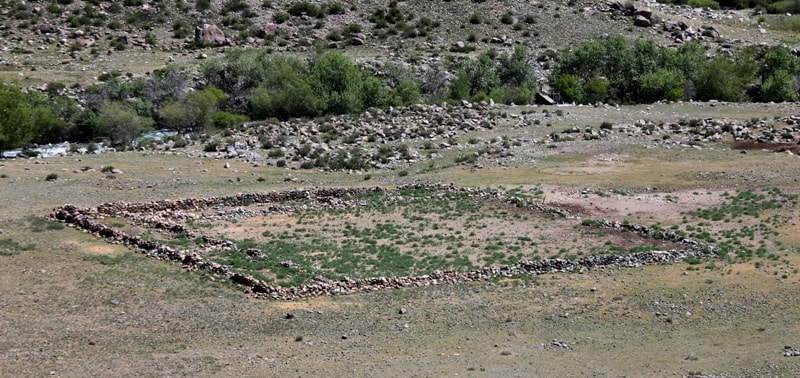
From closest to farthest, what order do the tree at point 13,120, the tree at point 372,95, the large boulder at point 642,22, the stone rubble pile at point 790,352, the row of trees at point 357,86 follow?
1. the stone rubble pile at point 790,352
2. the tree at point 13,120
3. the row of trees at point 357,86
4. the tree at point 372,95
5. the large boulder at point 642,22

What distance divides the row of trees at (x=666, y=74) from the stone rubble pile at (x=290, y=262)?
114ft

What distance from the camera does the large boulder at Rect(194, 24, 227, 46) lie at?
87625mm

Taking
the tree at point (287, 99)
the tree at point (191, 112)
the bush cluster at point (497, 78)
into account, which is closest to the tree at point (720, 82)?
the bush cluster at point (497, 78)

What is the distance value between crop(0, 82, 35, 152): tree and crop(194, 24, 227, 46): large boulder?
30595 mm

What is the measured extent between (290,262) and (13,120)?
27358 millimetres

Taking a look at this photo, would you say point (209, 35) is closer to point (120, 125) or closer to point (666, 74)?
point (120, 125)

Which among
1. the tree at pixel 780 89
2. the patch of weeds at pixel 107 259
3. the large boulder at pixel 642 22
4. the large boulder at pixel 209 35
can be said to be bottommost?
the tree at pixel 780 89

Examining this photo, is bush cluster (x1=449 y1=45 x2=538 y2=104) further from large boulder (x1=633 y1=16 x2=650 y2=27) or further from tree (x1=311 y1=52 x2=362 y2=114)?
large boulder (x1=633 y1=16 x2=650 y2=27)

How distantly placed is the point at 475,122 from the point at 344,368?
121 feet

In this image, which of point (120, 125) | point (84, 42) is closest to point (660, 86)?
point (120, 125)

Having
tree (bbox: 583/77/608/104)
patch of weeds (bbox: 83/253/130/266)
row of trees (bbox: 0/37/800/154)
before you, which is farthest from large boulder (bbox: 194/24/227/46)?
patch of weeds (bbox: 83/253/130/266)

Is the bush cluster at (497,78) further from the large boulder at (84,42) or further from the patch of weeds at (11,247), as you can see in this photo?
the patch of weeds at (11,247)

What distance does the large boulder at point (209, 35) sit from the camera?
287ft

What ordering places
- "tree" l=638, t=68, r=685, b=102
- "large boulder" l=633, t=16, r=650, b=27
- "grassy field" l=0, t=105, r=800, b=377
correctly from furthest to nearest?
"large boulder" l=633, t=16, r=650, b=27 < "tree" l=638, t=68, r=685, b=102 < "grassy field" l=0, t=105, r=800, b=377
